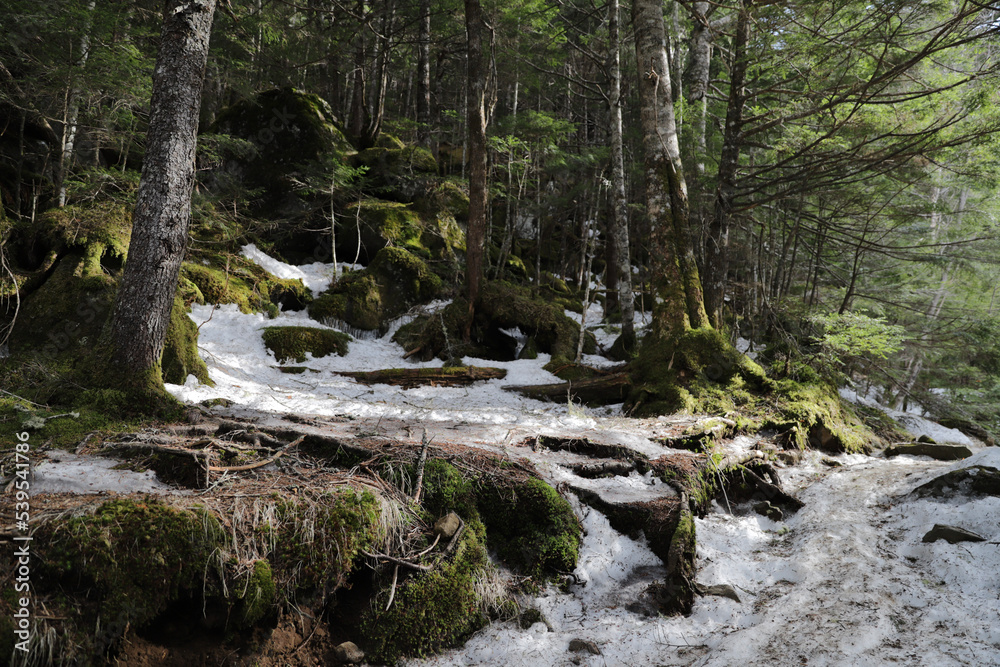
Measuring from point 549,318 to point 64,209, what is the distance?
28.6 feet

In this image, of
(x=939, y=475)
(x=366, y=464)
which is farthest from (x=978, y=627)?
(x=366, y=464)

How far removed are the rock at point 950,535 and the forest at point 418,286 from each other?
1087 millimetres

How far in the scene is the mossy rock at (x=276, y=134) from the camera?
14.0m

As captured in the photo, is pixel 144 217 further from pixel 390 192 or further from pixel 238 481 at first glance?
pixel 390 192

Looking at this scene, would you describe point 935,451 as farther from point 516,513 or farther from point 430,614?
point 430,614

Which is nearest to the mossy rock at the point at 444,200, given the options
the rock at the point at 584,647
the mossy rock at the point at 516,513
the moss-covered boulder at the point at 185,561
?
the mossy rock at the point at 516,513

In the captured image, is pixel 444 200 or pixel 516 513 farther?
pixel 444 200

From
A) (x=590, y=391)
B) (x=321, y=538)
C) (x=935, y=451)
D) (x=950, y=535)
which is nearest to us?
(x=321, y=538)

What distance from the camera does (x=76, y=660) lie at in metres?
1.91

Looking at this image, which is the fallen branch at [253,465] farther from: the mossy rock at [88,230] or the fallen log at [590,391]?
the mossy rock at [88,230]

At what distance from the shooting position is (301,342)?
9172mm

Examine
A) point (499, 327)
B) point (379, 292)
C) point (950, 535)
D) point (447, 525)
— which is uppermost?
point (379, 292)

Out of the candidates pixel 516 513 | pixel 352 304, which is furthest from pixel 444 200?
pixel 516 513

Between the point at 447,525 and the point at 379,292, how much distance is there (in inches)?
362
